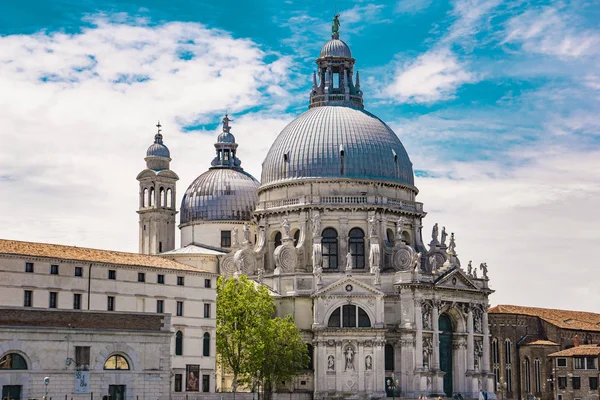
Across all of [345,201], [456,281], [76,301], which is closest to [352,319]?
[456,281]

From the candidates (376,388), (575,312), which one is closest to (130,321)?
(376,388)

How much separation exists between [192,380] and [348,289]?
631 inches

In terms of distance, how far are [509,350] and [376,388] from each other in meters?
29.5

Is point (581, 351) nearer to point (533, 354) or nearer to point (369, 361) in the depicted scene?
point (533, 354)

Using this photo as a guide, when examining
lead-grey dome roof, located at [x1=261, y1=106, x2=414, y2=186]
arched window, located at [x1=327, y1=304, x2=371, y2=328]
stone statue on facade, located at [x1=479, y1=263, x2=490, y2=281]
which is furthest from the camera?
stone statue on facade, located at [x1=479, y1=263, x2=490, y2=281]

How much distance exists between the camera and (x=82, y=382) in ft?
208

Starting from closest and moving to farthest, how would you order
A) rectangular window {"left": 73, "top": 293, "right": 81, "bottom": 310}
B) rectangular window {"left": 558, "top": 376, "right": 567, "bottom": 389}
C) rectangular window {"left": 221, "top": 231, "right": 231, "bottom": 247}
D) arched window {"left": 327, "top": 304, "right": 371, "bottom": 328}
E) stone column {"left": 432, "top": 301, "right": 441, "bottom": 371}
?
rectangular window {"left": 73, "top": 293, "right": 81, "bottom": 310}, arched window {"left": 327, "top": 304, "right": 371, "bottom": 328}, stone column {"left": 432, "top": 301, "right": 441, "bottom": 371}, rectangular window {"left": 221, "top": 231, "right": 231, "bottom": 247}, rectangular window {"left": 558, "top": 376, "right": 567, "bottom": 389}

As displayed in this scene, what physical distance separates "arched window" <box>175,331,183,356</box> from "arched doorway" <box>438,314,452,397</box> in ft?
80.2

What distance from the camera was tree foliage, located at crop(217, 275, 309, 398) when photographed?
276 ft

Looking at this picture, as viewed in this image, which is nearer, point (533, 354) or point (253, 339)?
point (253, 339)

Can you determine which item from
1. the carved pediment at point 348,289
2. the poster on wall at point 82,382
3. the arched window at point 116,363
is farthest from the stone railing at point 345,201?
the poster on wall at point 82,382

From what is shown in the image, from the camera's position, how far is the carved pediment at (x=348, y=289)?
89562mm

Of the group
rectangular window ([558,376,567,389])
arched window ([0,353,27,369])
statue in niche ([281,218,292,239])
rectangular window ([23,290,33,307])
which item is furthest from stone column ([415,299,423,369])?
arched window ([0,353,27,369])

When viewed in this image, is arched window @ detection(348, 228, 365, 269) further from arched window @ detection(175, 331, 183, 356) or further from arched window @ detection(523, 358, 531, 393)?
arched window @ detection(523, 358, 531, 393)
